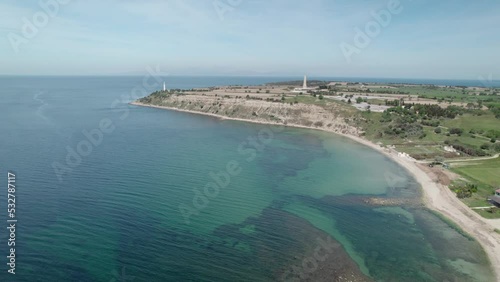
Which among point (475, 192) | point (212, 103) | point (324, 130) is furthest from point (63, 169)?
point (212, 103)
